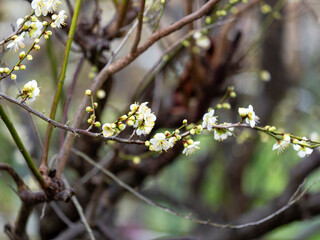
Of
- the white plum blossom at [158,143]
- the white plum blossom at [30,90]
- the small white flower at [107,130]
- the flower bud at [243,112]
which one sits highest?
the flower bud at [243,112]

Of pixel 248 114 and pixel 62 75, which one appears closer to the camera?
pixel 248 114

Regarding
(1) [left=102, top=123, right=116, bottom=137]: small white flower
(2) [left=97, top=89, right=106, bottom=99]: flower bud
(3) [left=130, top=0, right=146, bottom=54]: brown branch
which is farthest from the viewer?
(2) [left=97, top=89, right=106, bottom=99]: flower bud

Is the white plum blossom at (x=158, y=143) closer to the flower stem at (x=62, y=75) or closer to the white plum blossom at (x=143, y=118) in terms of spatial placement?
the white plum blossom at (x=143, y=118)

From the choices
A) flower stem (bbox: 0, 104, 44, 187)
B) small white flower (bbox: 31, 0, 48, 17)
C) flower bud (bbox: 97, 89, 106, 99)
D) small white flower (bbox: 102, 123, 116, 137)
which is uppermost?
flower bud (bbox: 97, 89, 106, 99)

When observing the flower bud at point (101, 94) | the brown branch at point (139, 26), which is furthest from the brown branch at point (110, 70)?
the flower bud at point (101, 94)

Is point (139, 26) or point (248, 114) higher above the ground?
point (139, 26)

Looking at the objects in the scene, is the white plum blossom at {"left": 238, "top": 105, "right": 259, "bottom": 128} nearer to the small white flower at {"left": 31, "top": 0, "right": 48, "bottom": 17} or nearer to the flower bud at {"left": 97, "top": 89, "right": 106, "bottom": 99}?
the small white flower at {"left": 31, "top": 0, "right": 48, "bottom": 17}

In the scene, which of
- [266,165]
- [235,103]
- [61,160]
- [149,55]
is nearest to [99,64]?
[61,160]

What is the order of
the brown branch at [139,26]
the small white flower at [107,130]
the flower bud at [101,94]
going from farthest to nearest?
1. the flower bud at [101,94]
2. the brown branch at [139,26]
3. the small white flower at [107,130]

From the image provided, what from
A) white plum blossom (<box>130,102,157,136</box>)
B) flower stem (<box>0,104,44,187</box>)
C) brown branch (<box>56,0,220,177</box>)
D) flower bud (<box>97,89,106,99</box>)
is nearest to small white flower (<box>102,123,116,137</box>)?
white plum blossom (<box>130,102,157,136</box>)

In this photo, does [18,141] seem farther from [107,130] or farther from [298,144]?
[298,144]


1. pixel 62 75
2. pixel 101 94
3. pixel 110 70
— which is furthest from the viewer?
pixel 101 94

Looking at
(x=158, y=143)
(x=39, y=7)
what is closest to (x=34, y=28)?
(x=39, y=7)
